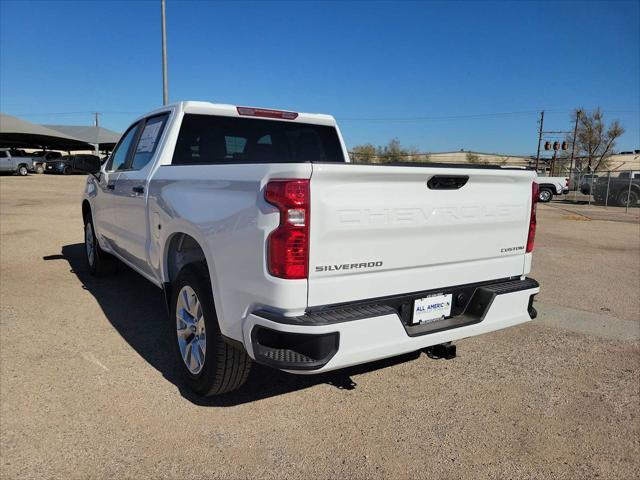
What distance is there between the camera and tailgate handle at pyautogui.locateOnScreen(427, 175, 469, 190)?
2.83 meters

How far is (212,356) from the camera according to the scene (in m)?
2.95

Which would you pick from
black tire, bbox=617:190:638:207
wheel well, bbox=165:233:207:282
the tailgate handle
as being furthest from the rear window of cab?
black tire, bbox=617:190:638:207

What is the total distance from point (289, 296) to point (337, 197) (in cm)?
55

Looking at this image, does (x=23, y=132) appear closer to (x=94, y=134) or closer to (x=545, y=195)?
(x=94, y=134)

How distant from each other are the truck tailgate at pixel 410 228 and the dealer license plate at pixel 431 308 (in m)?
0.08

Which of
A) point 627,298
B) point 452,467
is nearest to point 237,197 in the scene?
point 452,467

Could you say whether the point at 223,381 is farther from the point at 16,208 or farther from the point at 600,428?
the point at 16,208

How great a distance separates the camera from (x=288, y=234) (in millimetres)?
2375

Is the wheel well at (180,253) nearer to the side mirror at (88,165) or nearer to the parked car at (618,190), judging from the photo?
the side mirror at (88,165)

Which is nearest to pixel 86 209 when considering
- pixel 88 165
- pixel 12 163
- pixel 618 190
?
pixel 88 165

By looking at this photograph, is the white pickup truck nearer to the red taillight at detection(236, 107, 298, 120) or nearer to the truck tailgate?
the truck tailgate

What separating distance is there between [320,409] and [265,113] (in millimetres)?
2727

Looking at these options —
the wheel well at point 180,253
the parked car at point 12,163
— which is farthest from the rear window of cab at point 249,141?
the parked car at point 12,163

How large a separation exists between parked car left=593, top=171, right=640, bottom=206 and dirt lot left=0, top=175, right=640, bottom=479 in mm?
21698
